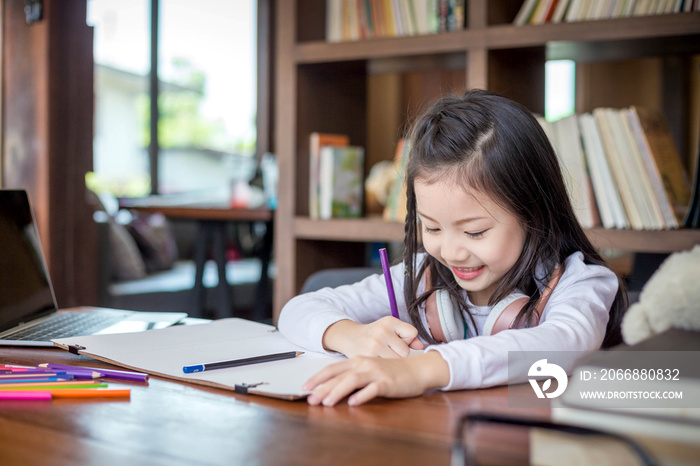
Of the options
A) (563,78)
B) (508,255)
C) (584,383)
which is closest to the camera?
(584,383)

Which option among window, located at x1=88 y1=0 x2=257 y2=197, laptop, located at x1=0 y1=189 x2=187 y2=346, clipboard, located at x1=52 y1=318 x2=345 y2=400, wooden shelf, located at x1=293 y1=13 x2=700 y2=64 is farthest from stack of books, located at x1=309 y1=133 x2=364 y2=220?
window, located at x1=88 y1=0 x2=257 y2=197

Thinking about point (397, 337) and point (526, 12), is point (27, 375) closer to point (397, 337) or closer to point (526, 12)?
point (397, 337)

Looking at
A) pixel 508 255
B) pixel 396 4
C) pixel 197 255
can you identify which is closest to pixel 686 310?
pixel 508 255

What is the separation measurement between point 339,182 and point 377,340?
136 centimetres

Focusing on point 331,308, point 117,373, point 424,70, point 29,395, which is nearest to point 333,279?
point 331,308

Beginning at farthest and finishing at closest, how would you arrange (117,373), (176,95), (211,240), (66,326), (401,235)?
(176,95), (211,240), (401,235), (66,326), (117,373)

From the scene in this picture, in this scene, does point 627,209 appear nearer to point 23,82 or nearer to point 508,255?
point 508,255

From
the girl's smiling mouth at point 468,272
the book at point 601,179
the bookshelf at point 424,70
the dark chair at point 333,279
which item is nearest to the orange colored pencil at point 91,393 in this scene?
the girl's smiling mouth at point 468,272

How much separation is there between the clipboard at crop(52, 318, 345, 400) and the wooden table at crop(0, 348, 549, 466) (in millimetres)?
29

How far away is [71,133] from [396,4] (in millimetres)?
1191

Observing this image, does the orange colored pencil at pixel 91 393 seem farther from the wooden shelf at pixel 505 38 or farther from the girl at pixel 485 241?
the wooden shelf at pixel 505 38

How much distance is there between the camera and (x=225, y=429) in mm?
583

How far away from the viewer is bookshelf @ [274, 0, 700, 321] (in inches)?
69.2

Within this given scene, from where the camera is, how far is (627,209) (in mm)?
1774
